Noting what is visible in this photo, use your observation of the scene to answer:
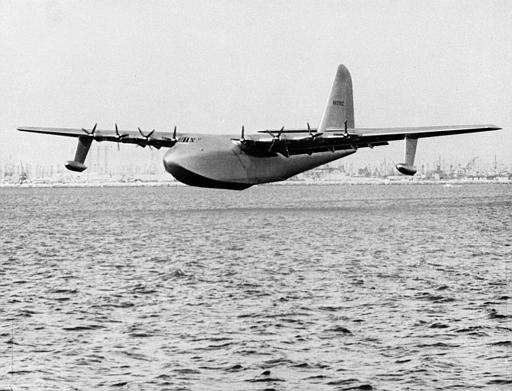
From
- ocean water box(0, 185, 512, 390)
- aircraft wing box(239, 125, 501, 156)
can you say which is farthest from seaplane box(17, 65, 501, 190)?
ocean water box(0, 185, 512, 390)

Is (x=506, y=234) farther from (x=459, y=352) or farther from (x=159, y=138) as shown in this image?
(x=459, y=352)

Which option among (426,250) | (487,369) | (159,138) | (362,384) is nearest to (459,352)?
(487,369)

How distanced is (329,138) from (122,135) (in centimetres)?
1662

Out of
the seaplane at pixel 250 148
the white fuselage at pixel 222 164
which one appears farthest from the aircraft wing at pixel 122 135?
the white fuselage at pixel 222 164

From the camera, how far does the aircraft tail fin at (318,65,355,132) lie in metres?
67.3

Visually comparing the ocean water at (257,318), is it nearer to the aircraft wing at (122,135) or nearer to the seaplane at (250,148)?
the seaplane at (250,148)

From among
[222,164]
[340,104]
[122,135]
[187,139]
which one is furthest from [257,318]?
[340,104]

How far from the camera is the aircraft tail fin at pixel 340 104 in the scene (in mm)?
67312

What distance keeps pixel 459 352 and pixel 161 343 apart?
231 inches

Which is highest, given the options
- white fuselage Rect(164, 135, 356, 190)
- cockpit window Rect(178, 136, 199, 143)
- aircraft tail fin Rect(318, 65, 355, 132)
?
aircraft tail fin Rect(318, 65, 355, 132)

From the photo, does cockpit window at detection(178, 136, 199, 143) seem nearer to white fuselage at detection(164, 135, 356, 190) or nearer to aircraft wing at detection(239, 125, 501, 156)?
white fuselage at detection(164, 135, 356, 190)

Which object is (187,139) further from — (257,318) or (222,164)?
(257,318)

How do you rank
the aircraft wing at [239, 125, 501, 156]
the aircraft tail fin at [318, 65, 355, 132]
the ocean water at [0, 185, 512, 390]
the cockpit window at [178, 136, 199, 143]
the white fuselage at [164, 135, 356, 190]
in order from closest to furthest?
1. the ocean water at [0, 185, 512, 390]
2. the white fuselage at [164, 135, 356, 190]
3. the aircraft wing at [239, 125, 501, 156]
4. the cockpit window at [178, 136, 199, 143]
5. the aircraft tail fin at [318, 65, 355, 132]

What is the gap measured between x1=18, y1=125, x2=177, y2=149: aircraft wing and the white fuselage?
4381 millimetres
